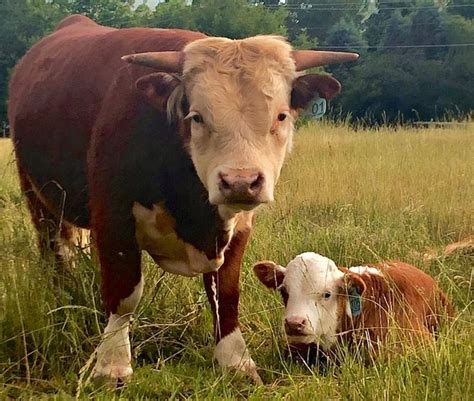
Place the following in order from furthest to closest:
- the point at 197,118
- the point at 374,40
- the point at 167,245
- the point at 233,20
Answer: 1. the point at 374,40
2. the point at 233,20
3. the point at 167,245
4. the point at 197,118

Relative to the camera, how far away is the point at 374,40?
4797 centimetres

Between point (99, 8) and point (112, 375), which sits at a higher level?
point (112, 375)

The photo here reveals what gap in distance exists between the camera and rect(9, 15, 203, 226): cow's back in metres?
4.44

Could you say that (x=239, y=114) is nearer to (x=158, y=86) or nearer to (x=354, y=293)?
(x=158, y=86)

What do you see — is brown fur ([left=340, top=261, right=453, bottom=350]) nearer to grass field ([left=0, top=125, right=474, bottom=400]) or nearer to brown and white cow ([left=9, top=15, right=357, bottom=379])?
grass field ([left=0, top=125, right=474, bottom=400])

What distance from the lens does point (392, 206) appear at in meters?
8.86

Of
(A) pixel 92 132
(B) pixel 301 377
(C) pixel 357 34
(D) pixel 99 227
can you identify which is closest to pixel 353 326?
(B) pixel 301 377

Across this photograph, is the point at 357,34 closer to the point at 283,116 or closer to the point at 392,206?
the point at 392,206

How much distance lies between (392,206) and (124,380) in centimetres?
536

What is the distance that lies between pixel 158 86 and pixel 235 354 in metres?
1.35

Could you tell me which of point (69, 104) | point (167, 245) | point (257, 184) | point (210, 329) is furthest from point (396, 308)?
point (69, 104)

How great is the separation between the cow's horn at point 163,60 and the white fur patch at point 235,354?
1369mm

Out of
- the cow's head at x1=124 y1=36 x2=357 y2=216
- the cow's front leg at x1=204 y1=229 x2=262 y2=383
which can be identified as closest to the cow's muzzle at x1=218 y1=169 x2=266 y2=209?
the cow's head at x1=124 y1=36 x2=357 y2=216

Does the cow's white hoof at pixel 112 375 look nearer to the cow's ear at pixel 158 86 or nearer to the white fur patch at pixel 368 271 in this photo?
the cow's ear at pixel 158 86
